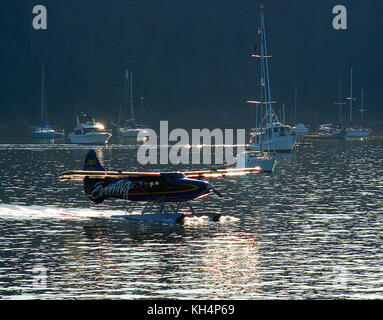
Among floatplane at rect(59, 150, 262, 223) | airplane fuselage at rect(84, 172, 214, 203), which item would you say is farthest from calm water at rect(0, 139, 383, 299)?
airplane fuselage at rect(84, 172, 214, 203)

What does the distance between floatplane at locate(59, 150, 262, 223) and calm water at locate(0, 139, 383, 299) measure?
4.03ft

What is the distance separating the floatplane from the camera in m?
44.2

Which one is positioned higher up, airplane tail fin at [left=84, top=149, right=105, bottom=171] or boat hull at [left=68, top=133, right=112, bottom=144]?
airplane tail fin at [left=84, top=149, right=105, bottom=171]

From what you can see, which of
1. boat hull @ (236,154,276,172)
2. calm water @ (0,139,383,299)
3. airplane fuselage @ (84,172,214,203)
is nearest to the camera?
calm water @ (0,139,383,299)

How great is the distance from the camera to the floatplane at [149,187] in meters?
44.2

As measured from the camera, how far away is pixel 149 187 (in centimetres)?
4578

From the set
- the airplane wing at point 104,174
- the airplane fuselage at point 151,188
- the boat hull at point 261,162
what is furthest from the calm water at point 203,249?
the boat hull at point 261,162

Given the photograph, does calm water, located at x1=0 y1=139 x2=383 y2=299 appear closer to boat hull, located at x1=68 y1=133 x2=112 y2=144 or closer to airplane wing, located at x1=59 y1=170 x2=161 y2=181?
airplane wing, located at x1=59 y1=170 x2=161 y2=181

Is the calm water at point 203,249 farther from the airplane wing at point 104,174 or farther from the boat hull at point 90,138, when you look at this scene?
the boat hull at point 90,138

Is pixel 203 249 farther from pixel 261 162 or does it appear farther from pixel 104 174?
pixel 261 162

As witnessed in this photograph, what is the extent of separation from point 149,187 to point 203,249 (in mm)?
8005

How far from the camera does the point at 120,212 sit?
170 ft

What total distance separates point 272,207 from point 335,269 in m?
21.6
